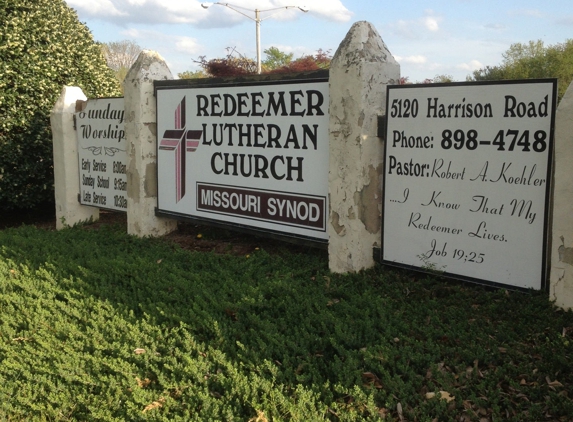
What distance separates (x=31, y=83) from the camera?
34.6 feet

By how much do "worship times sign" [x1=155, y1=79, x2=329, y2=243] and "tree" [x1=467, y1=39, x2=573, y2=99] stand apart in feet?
103

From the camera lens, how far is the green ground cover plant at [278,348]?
3963 mm

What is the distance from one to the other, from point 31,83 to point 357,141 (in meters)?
6.76

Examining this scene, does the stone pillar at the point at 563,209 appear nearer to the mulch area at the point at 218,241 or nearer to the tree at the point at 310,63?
the mulch area at the point at 218,241

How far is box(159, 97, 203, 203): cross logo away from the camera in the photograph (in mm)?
7969

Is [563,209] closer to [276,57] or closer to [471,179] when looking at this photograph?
[471,179]

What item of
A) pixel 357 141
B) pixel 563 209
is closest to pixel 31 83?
pixel 357 141

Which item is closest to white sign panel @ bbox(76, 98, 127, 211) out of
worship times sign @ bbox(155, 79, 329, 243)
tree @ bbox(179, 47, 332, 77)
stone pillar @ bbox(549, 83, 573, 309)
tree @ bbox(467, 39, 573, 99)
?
worship times sign @ bbox(155, 79, 329, 243)

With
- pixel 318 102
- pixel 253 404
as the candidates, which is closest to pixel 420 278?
pixel 318 102

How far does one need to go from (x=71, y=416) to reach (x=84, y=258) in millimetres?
3286

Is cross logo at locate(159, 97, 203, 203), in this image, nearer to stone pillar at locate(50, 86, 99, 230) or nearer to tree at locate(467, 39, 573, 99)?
stone pillar at locate(50, 86, 99, 230)

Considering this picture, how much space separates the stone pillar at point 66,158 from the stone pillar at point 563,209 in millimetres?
7347

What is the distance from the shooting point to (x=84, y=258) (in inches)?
285

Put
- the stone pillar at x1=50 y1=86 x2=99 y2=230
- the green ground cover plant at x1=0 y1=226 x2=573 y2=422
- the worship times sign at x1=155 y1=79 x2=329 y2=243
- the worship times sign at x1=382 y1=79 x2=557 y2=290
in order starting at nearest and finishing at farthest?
the green ground cover plant at x1=0 y1=226 x2=573 y2=422
the worship times sign at x1=382 y1=79 x2=557 y2=290
the worship times sign at x1=155 y1=79 x2=329 y2=243
the stone pillar at x1=50 y1=86 x2=99 y2=230
